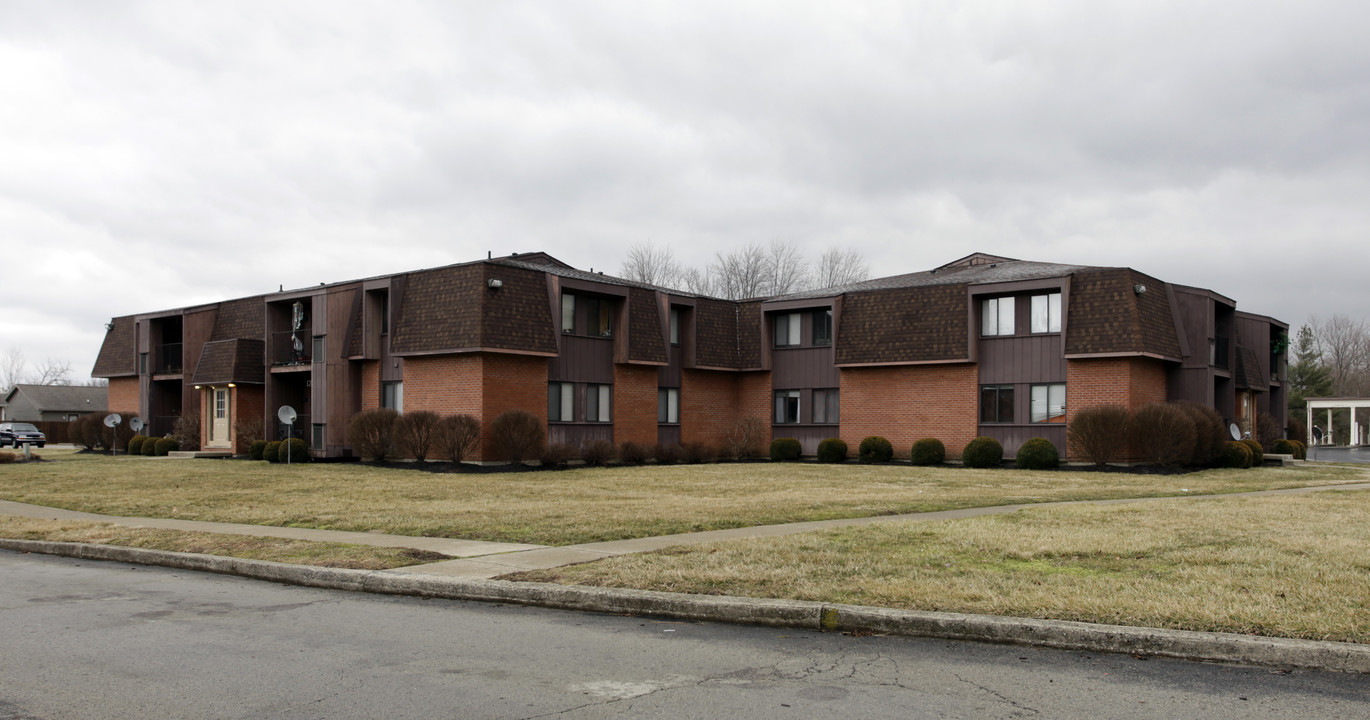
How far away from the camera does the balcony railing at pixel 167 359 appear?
142 feet

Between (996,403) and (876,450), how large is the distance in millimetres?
4187

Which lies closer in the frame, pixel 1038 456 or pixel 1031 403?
pixel 1038 456

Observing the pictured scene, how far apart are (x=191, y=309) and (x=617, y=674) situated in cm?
4053

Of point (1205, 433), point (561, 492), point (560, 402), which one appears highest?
point (560, 402)

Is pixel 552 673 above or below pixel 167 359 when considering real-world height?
below

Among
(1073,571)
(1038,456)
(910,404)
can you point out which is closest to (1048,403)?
(1038,456)

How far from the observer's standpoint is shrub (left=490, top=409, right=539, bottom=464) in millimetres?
29391

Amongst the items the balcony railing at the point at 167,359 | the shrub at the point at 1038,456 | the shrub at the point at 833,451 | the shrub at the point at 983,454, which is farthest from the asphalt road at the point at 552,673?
the balcony railing at the point at 167,359

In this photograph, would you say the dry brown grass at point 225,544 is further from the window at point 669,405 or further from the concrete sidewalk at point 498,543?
the window at point 669,405

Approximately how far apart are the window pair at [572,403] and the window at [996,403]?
39.9 feet

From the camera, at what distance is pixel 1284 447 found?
131 feet

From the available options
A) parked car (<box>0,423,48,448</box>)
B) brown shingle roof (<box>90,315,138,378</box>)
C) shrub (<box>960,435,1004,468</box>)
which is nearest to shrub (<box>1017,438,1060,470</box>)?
shrub (<box>960,435,1004,468</box>)

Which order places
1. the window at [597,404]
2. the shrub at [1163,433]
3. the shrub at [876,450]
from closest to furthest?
the shrub at [1163,433] < the window at [597,404] < the shrub at [876,450]

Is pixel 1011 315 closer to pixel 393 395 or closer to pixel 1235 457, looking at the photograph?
pixel 1235 457
